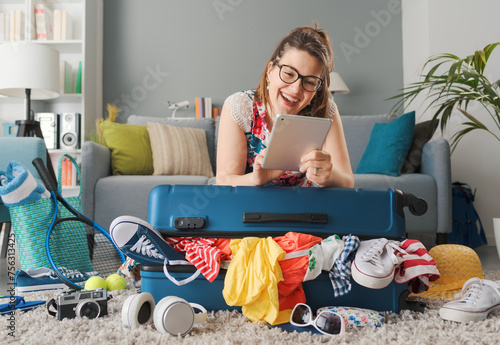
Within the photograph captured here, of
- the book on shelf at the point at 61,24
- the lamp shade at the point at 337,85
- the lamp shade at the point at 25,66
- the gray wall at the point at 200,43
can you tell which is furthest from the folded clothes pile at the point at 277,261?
the book on shelf at the point at 61,24

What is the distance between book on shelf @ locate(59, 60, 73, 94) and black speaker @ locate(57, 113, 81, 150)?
259 millimetres

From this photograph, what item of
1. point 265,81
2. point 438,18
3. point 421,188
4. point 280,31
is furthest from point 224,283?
point 280,31

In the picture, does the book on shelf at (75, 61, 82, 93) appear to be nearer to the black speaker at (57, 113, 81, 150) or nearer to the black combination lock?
the black speaker at (57, 113, 81, 150)

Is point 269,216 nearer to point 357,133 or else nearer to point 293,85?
point 293,85

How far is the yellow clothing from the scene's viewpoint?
100 cm

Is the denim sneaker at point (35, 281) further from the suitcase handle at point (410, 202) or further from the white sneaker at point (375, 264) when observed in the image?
the suitcase handle at point (410, 202)

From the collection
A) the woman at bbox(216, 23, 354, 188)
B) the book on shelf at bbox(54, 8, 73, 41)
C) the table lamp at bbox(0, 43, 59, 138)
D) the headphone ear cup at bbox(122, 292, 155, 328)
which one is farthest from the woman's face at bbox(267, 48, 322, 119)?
the book on shelf at bbox(54, 8, 73, 41)

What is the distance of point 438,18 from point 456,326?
9.32 ft

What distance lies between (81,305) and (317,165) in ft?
2.28

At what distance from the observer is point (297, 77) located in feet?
4.23

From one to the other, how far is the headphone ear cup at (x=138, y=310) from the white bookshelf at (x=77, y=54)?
3019 millimetres

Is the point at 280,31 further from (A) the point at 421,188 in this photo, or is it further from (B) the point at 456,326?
(B) the point at 456,326

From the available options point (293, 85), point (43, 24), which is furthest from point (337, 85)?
point (43, 24)

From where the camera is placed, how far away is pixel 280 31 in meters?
4.10
